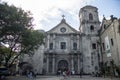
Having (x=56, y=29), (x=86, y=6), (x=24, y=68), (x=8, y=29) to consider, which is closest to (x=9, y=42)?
(x=8, y=29)

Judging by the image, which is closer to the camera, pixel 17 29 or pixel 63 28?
pixel 17 29

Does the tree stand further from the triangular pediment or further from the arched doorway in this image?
the triangular pediment

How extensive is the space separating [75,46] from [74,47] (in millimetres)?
349

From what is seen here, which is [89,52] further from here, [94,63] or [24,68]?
[24,68]

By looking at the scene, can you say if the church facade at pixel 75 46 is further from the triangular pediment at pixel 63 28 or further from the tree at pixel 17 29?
the tree at pixel 17 29

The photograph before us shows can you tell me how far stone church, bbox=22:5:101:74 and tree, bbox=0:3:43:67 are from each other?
952 centimetres

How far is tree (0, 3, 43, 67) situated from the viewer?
18.9 meters

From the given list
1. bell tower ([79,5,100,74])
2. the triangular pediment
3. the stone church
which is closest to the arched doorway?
the stone church

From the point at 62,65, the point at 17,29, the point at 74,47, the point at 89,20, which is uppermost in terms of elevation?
the point at 89,20

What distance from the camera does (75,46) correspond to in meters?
36.9

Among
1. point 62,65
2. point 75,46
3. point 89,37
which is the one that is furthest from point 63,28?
point 62,65

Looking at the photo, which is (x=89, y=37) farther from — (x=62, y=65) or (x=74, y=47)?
(x=62, y=65)

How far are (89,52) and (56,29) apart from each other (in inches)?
385

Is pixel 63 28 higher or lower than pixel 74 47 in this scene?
higher
